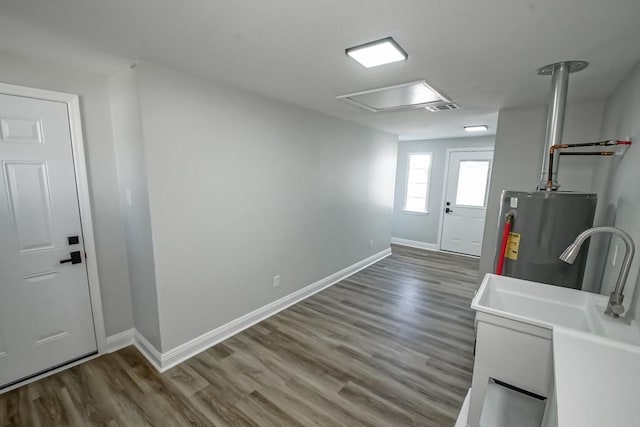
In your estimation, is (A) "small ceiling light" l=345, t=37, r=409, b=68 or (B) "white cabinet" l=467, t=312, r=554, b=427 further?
(A) "small ceiling light" l=345, t=37, r=409, b=68

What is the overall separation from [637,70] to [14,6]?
3.56 meters

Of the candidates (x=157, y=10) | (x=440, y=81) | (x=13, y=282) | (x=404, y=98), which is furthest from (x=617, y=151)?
(x=13, y=282)

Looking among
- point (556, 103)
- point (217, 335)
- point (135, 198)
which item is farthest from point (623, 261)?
point (135, 198)

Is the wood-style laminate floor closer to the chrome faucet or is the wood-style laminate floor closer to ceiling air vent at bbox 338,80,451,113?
the chrome faucet

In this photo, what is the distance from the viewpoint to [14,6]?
1.32 meters

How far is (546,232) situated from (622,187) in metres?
0.58

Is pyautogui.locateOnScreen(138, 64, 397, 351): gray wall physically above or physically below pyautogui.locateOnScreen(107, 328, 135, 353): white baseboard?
above

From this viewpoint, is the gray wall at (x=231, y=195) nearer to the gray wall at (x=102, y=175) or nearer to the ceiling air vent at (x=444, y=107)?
the gray wall at (x=102, y=175)

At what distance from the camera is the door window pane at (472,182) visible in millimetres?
5305

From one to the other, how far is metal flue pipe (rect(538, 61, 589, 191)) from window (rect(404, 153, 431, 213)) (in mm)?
4005

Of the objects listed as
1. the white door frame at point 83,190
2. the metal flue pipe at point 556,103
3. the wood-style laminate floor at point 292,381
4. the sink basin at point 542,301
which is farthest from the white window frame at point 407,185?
the white door frame at point 83,190

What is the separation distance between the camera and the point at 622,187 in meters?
1.78

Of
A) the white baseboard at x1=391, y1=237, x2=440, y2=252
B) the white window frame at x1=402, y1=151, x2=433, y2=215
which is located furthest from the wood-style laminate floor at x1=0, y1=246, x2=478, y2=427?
the white window frame at x1=402, y1=151, x2=433, y2=215

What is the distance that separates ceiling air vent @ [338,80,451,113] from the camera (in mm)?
2273
